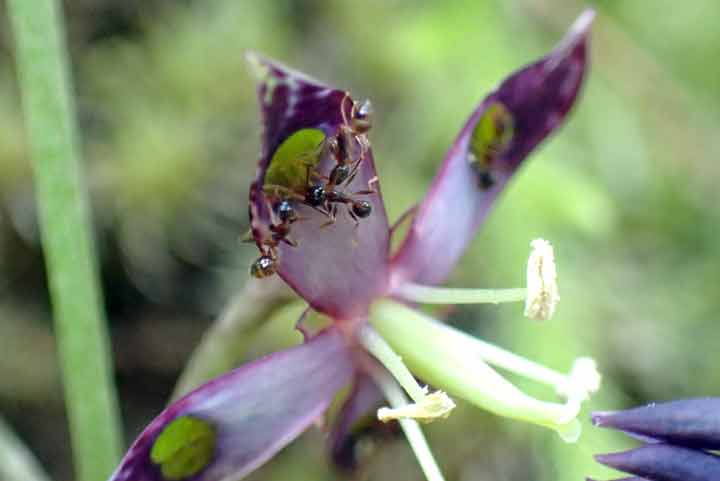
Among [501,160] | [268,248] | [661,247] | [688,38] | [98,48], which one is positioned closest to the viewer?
[268,248]

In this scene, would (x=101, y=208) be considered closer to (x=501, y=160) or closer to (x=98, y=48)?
(x=98, y=48)

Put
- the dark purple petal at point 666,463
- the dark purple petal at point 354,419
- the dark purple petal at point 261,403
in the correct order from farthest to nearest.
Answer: the dark purple petal at point 354,419 < the dark purple petal at point 261,403 < the dark purple petal at point 666,463

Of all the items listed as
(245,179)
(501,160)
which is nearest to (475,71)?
(245,179)

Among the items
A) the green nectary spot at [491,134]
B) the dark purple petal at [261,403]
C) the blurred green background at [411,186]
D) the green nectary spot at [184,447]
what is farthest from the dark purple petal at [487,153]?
the blurred green background at [411,186]

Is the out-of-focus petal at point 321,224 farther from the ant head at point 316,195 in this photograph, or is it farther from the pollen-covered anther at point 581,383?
the pollen-covered anther at point 581,383

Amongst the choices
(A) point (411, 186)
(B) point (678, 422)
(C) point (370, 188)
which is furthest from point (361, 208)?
(A) point (411, 186)

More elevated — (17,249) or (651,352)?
(17,249)
